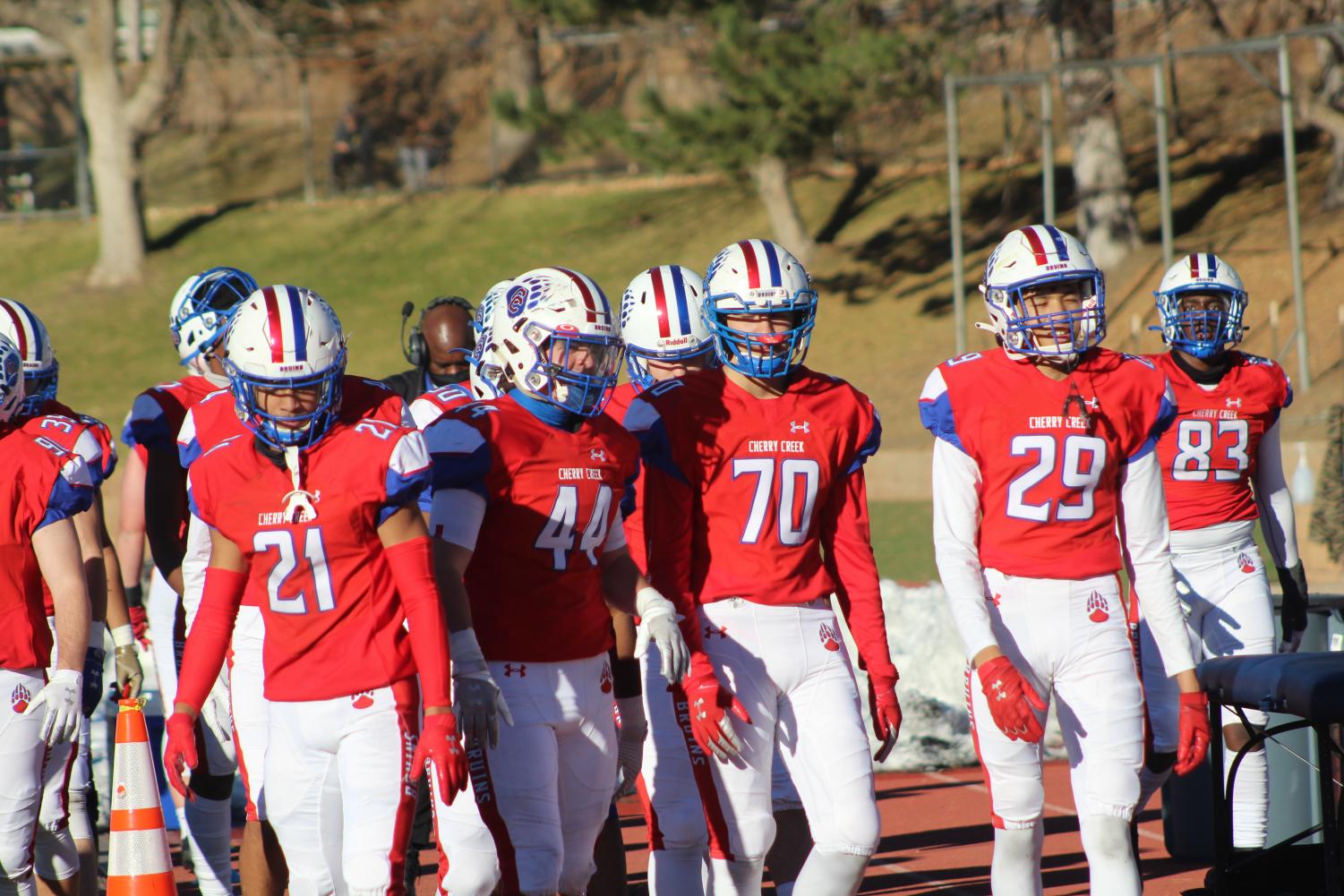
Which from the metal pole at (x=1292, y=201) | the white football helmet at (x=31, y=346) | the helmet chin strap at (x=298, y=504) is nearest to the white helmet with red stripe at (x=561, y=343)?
the helmet chin strap at (x=298, y=504)

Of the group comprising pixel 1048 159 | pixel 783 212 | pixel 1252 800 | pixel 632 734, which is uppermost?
pixel 783 212

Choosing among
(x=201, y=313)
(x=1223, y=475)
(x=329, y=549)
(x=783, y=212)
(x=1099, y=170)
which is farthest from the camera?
(x=783, y=212)

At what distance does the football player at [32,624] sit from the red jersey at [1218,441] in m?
4.30

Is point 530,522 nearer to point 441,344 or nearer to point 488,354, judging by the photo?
point 488,354

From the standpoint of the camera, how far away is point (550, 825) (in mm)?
4402

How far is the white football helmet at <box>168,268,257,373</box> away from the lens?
20.4 feet

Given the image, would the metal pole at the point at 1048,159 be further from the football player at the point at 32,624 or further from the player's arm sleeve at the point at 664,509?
the football player at the point at 32,624

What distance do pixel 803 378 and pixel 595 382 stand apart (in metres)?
0.74

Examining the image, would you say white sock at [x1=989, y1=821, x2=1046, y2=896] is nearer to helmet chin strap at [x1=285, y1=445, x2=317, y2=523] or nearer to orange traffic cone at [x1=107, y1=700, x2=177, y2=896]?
helmet chin strap at [x1=285, y1=445, x2=317, y2=523]

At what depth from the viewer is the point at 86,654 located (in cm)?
498

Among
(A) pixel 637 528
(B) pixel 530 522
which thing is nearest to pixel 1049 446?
(A) pixel 637 528

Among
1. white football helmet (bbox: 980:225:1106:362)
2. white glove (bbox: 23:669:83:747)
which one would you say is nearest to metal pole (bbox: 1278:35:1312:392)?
white football helmet (bbox: 980:225:1106:362)

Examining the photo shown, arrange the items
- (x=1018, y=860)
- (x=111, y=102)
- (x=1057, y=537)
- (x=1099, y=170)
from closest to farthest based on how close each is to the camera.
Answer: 1. (x=1018, y=860)
2. (x=1057, y=537)
3. (x=1099, y=170)
4. (x=111, y=102)

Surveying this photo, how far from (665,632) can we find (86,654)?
73.5 inches
